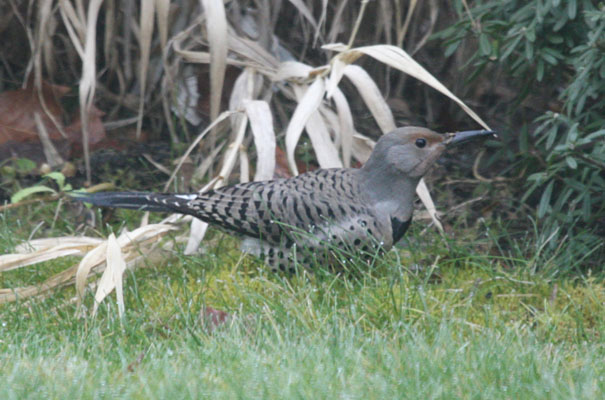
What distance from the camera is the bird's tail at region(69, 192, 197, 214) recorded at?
3.74m

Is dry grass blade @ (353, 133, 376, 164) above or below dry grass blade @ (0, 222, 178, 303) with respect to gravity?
above

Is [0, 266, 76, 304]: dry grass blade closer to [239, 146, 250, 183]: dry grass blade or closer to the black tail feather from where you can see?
the black tail feather

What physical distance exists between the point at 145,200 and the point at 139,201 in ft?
0.12

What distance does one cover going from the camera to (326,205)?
3.60m

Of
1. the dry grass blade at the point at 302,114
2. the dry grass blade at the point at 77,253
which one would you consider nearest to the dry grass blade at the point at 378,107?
the dry grass blade at the point at 302,114

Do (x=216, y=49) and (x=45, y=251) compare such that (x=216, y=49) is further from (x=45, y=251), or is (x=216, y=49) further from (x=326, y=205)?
(x=45, y=251)

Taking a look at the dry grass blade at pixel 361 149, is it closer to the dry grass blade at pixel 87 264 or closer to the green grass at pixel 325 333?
the green grass at pixel 325 333

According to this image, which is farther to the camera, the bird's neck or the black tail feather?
the black tail feather

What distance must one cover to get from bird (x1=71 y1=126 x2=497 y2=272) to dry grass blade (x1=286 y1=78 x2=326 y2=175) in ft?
0.57

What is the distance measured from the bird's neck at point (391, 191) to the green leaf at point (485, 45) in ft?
2.05

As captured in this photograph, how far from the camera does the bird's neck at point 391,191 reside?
3.64 m

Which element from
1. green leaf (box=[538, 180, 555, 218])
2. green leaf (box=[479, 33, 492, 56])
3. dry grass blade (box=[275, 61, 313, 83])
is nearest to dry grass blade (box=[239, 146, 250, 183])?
dry grass blade (box=[275, 61, 313, 83])

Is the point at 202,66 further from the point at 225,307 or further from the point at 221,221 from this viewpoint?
the point at 225,307

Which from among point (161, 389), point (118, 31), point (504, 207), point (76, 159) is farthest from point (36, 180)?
point (161, 389)
